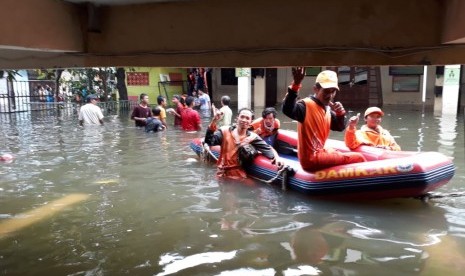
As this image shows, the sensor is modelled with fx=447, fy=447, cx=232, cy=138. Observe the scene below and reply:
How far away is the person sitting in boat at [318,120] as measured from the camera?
19.2ft

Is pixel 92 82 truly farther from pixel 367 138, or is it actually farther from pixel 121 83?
pixel 367 138

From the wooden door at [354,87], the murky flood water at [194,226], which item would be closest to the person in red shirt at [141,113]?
the murky flood water at [194,226]

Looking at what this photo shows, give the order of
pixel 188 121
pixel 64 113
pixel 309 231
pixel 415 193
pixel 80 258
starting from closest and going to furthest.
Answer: pixel 80 258
pixel 309 231
pixel 415 193
pixel 188 121
pixel 64 113

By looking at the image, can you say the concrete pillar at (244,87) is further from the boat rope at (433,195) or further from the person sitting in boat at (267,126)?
the boat rope at (433,195)

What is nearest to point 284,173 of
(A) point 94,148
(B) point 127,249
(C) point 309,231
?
(C) point 309,231

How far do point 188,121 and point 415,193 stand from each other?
8.20 m

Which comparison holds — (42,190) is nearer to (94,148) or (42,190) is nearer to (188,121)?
(94,148)

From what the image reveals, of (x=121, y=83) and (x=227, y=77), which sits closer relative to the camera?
(x=121, y=83)

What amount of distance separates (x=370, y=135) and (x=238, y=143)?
2.17 metres

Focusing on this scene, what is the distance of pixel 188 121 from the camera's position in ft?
43.5

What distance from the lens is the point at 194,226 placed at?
5602mm

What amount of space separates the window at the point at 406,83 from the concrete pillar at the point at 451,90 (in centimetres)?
470

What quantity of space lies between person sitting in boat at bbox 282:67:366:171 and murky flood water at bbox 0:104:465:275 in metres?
0.65

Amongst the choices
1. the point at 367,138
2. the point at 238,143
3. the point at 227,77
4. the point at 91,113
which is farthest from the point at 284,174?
the point at 227,77
